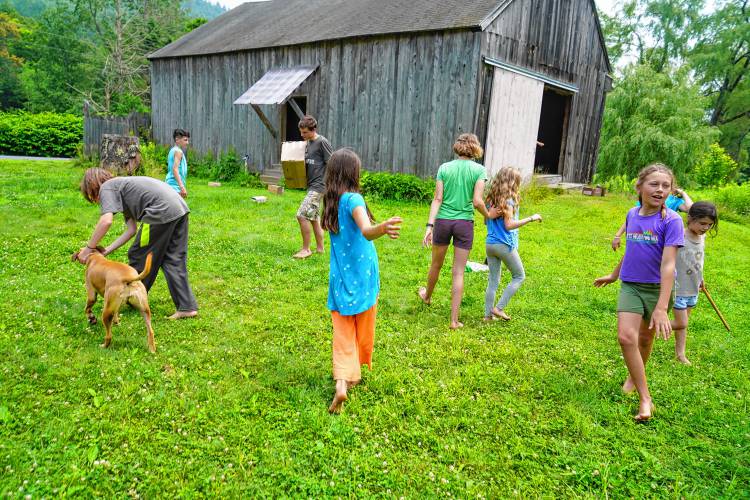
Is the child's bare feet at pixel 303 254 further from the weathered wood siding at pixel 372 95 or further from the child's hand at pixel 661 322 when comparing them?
the weathered wood siding at pixel 372 95

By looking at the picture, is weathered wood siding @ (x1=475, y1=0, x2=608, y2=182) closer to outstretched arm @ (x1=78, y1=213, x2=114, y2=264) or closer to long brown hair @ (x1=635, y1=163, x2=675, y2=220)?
long brown hair @ (x1=635, y1=163, x2=675, y2=220)

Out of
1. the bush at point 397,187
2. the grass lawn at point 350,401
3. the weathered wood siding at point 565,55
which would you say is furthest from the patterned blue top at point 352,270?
the weathered wood siding at point 565,55

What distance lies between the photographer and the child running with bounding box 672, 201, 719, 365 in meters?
4.55

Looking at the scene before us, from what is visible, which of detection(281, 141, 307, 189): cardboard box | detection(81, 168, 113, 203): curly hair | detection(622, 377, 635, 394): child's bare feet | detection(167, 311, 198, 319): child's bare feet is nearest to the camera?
detection(622, 377, 635, 394): child's bare feet

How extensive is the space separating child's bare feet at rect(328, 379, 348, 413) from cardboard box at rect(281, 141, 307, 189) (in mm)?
5771

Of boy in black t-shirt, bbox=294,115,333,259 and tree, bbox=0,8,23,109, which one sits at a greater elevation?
tree, bbox=0,8,23,109

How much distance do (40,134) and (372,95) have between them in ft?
66.2

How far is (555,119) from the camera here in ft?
57.9

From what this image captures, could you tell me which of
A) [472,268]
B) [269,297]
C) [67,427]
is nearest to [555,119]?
[472,268]

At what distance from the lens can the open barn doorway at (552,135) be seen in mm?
16562

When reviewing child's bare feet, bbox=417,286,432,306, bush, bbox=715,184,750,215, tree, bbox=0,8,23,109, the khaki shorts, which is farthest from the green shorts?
tree, bbox=0,8,23,109

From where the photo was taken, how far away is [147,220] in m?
4.47

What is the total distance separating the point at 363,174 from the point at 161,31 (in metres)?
31.6

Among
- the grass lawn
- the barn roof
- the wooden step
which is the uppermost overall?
the barn roof
